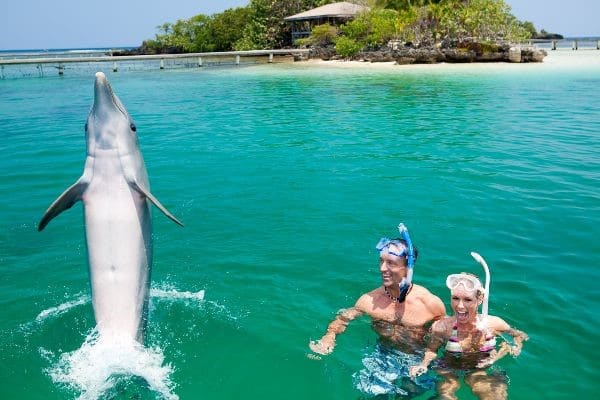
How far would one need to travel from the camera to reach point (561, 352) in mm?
6004

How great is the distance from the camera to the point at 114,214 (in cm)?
490

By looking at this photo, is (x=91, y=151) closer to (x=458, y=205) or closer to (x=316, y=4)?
(x=458, y=205)

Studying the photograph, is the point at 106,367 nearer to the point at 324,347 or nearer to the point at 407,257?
the point at 324,347

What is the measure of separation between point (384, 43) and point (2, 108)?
36.0 meters

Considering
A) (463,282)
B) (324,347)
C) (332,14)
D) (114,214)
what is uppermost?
(332,14)

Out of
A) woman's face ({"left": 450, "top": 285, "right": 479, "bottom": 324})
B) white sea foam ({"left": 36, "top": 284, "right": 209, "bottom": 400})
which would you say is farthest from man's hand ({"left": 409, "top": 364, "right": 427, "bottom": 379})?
white sea foam ({"left": 36, "top": 284, "right": 209, "bottom": 400})

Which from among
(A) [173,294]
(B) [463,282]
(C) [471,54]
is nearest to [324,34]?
(C) [471,54]

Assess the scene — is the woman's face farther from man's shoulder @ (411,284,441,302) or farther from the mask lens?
man's shoulder @ (411,284,441,302)

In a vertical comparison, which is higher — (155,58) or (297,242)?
(155,58)

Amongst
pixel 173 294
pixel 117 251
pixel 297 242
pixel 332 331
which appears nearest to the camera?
pixel 117 251

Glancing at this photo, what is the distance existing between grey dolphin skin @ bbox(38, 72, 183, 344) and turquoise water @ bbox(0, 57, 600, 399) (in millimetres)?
654

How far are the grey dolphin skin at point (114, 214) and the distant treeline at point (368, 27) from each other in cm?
4710

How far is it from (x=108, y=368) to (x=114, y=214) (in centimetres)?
153

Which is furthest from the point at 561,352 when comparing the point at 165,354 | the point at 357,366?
the point at 165,354
